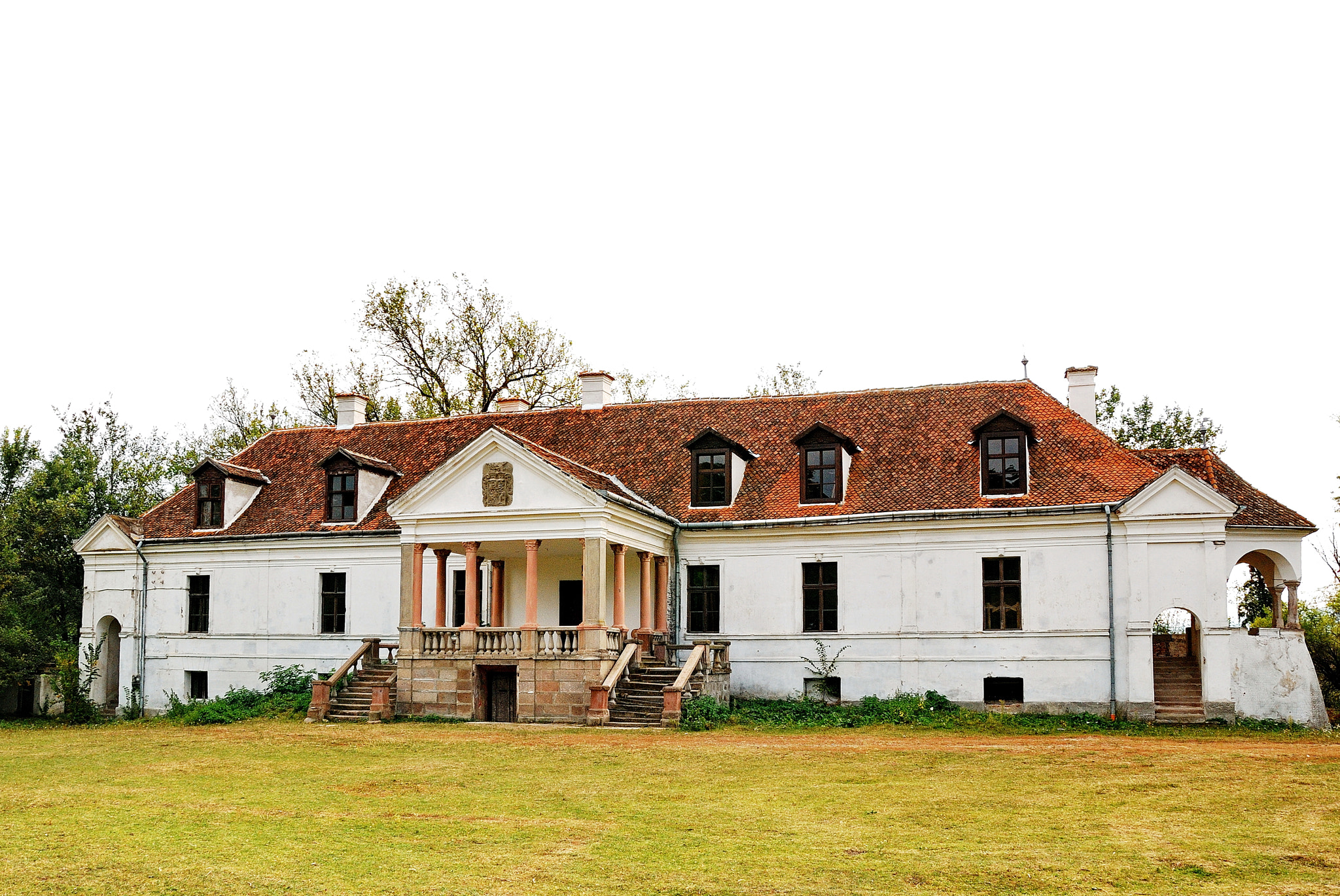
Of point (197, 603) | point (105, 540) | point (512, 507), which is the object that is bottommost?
point (197, 603)

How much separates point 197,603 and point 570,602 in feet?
37.0

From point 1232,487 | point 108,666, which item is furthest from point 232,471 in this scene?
point 1232,487

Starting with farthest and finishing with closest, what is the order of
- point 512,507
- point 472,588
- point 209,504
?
point 209,504, point 472,588, point 512,507

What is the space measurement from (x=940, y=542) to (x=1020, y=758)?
911 centimetres

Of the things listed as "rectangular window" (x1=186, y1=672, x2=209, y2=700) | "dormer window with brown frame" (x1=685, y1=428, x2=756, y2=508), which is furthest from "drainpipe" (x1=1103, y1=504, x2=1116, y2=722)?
"rectangular window" (x1=186, y1=672, x2=209, y2=700)

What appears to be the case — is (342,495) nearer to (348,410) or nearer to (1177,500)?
(348,410)

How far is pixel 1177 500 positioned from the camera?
85.3 ft

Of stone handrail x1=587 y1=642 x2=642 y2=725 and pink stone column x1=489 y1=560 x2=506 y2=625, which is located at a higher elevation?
pink stone column x1=489 y1=560 x2=506 y2=625

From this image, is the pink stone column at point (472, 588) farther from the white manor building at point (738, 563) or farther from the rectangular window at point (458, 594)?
the rectangular window at point (458, 594)

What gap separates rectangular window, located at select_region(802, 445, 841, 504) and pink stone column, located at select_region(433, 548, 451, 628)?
891 centimetres

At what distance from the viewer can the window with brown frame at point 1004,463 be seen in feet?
91.8

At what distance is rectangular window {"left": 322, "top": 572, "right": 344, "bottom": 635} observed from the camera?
32094 mm

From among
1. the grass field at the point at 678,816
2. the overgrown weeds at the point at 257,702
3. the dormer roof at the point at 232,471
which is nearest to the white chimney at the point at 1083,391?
the grass field at the point at 678,816

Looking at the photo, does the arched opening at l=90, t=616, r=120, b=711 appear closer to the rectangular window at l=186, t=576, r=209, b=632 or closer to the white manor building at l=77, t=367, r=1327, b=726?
the white manor building at l=77, t=367, r=1327, b=726
